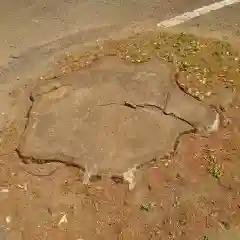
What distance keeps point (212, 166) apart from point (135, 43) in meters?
2.11

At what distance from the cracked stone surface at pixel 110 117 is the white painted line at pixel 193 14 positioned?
0.85 m

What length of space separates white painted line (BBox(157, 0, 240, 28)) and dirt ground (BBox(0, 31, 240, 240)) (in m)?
1.36

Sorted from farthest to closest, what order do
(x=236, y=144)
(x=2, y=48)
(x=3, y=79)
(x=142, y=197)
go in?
(x=2, y=48)
(x=3, y=79)
(x=236, y=144)
(x=142, y=197)

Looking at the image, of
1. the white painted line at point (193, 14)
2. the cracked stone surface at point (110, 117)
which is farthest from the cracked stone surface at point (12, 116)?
the white painted line at point (193, 14)

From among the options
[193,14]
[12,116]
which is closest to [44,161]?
[12,116]

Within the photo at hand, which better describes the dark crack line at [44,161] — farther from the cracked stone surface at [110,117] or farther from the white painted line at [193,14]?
the white painted line at [193,14]

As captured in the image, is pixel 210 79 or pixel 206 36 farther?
pixel 206 36

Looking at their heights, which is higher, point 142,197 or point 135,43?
point 135,43

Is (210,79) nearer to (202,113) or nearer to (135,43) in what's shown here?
(202,113)

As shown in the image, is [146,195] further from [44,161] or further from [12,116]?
[12,116]

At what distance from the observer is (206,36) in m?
6.22

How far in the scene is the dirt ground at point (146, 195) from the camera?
446 cm

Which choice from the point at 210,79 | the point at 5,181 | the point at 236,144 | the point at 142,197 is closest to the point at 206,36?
the point at 210,79

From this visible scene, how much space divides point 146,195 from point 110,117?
3.39 feet
